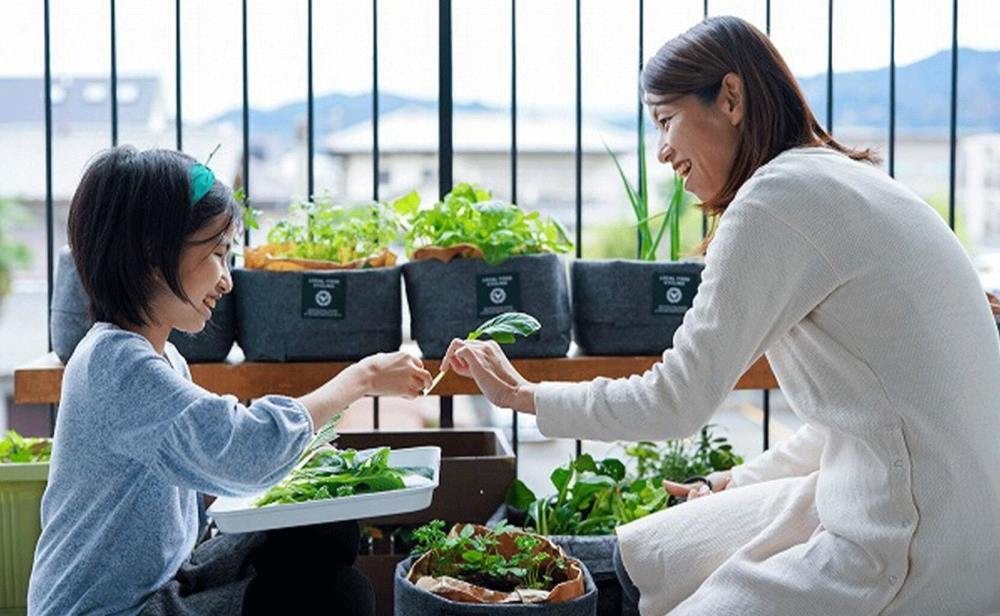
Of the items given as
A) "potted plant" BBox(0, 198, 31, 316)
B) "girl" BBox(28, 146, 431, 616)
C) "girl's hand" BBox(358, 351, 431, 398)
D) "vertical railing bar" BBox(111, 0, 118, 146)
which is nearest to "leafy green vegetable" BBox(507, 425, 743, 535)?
"girl's hand" BBox(358, 351, 431, 398)

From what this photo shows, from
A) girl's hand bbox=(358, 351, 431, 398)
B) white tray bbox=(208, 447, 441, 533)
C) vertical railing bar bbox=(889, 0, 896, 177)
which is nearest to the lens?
white tray bbox=(208, 447, 441, 533)

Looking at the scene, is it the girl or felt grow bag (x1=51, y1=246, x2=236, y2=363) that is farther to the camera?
felt grow bag (x1=51, y1=246, x2=236, y2=363)

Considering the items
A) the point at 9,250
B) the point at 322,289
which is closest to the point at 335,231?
the point at 322,289

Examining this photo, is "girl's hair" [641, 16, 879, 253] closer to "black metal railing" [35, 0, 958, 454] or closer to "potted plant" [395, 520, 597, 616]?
"potted plant" [395, 520, 597, 616]

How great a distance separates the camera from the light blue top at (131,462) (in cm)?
186

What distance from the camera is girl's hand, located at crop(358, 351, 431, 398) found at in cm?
216

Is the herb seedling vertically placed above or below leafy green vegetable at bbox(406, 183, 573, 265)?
below

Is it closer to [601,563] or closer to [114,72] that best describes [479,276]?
[601,563]

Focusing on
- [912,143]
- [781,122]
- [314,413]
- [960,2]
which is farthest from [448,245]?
[912,143]

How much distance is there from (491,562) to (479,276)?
59 centimetres

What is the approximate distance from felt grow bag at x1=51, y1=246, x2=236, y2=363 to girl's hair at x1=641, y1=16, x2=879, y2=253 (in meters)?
1.02

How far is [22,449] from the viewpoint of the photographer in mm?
2480

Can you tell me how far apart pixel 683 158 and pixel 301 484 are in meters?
0.75

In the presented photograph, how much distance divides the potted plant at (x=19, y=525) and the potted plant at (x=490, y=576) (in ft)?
2.23
